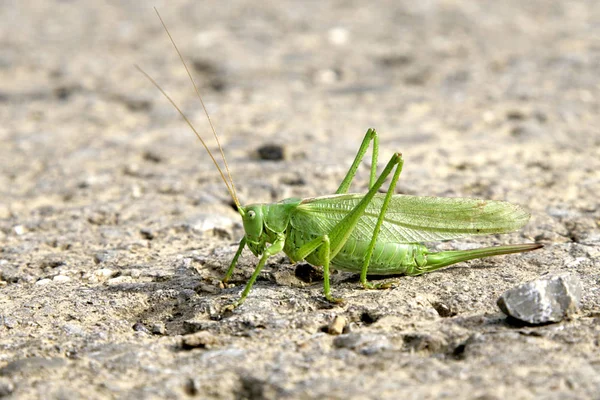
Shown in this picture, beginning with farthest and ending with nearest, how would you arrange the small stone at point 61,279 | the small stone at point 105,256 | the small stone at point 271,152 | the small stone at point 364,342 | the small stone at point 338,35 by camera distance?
the small stone at point 338,35 → the small stone at point 271,152 → the small stone at point 105,256 → the small stone at point 61,279 → the small stone at point 364,342

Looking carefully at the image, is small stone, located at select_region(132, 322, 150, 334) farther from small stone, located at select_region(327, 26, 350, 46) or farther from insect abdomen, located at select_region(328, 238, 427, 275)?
small stone, located at select_region(327, 26, 350, 46)

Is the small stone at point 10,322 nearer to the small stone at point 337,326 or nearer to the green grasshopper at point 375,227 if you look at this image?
the green grasshopper at point 375,227

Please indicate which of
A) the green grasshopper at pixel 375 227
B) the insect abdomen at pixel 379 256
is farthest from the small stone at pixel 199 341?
the insect abdomen at pixel 379 256

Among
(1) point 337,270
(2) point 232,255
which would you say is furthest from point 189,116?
(1) point 337,270

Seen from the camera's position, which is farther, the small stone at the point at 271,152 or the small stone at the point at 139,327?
the small stone at the point at 271,152

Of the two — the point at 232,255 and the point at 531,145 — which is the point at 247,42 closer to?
the point at 531,145
